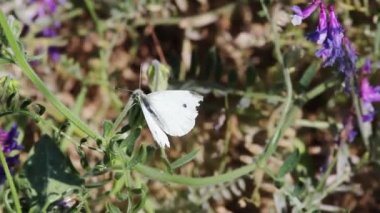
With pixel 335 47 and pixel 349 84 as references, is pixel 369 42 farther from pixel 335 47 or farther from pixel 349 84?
pixel 335 47

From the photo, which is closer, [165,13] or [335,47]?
[335,47]

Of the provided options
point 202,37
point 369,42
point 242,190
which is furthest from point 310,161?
point 202,37

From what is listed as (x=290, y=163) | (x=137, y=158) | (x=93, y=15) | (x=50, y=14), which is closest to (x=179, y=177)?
(x=137, y=158)

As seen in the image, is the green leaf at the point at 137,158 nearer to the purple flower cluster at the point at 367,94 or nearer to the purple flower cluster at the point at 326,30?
the purple flower cluster at the point at 326,30

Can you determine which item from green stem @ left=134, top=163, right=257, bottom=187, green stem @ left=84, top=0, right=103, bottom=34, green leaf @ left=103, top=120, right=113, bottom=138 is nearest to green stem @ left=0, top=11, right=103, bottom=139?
green leaf @ left=103, top=120, right=113, bottom=138

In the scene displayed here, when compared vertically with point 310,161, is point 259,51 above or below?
above

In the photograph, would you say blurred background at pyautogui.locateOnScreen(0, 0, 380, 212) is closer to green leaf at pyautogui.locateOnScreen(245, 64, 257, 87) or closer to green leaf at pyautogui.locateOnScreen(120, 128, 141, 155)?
green leaf at pyautogui.locateOnScreen(245, 64, 257, 87)

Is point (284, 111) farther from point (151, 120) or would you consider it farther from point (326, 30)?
point (151, 120)
